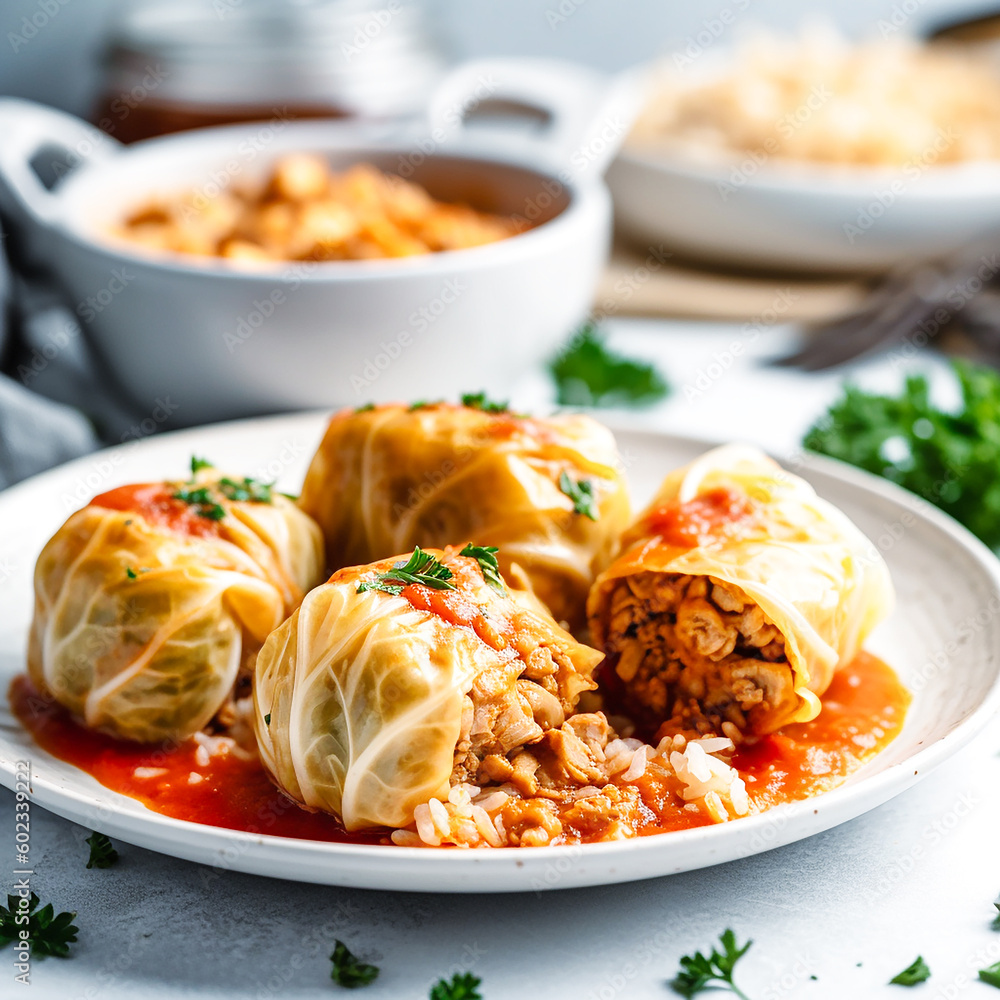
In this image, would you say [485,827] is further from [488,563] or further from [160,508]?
[160,508]

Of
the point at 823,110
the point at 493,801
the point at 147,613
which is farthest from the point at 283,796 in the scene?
the point at 823,110

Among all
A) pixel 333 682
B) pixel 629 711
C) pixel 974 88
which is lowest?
pixel 629 711

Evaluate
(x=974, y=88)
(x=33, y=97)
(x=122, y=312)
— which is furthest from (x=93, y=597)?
(x=974, y=88)

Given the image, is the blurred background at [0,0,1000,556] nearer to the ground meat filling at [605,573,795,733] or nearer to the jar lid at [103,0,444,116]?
the jar lid at [103,0,444,116]

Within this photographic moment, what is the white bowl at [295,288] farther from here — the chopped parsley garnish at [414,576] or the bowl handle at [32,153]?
the chopped parsley garnish at [414,576]

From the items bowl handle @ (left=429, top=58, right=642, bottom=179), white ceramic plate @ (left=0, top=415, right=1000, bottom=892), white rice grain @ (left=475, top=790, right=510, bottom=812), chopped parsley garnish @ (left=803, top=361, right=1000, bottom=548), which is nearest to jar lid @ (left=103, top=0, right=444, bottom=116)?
bowl handle @ (left=429, top=58, right=642, bottom=179)

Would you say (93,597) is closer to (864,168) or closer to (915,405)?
(915,405)
